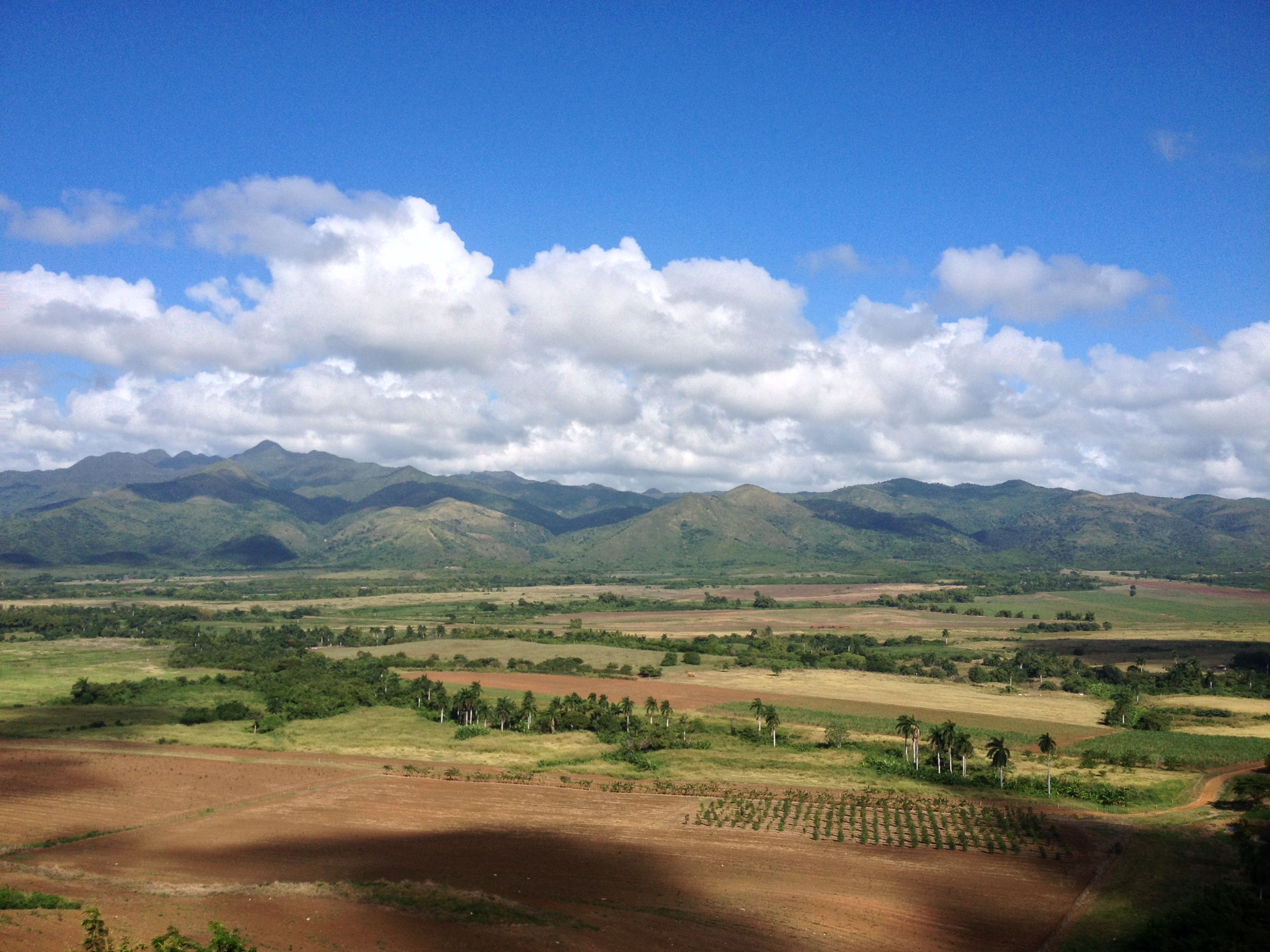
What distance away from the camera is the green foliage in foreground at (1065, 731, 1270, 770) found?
241 feet

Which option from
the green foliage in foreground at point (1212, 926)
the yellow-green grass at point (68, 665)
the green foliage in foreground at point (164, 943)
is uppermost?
the green foliage in foreground at point (164, 943)

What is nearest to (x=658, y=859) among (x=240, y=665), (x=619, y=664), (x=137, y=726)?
(x=137, y=726)

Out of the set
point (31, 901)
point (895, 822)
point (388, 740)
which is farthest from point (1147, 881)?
point (388, 740)

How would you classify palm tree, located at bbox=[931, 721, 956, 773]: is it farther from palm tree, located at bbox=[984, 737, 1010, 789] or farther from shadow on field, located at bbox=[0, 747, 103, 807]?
shadow on field, located at bbox=[0, 747, 103, 807]

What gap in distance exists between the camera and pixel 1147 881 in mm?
44031

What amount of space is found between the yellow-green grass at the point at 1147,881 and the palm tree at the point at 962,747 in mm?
16343

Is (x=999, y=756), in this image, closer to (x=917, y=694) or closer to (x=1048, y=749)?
(x=1048, y=749)

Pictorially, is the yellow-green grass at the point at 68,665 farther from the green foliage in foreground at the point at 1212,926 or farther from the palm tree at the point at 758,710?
the green foliage in foreground at the point at 1212,926

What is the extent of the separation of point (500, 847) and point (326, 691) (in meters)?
62.4

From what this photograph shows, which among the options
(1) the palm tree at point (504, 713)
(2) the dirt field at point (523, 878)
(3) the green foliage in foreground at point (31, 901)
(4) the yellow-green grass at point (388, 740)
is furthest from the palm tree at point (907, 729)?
(3) the green foliage in foreground at point (31, 901)

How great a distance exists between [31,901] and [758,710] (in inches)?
2625

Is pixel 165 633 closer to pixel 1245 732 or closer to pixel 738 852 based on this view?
pixel 738 852

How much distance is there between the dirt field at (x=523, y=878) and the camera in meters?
36.7

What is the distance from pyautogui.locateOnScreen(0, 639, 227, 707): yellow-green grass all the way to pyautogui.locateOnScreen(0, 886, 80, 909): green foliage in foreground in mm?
74103
